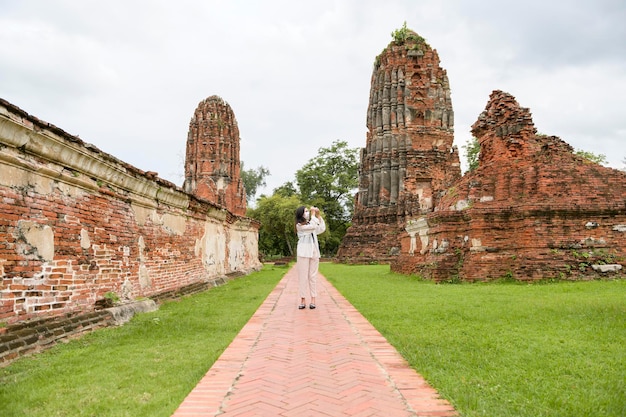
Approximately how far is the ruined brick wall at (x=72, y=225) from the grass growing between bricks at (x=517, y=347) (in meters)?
3.54

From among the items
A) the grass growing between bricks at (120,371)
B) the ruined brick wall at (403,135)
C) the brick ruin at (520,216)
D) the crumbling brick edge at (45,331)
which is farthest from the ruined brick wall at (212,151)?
the grass growing between bricks at (120,371)

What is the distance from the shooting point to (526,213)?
424 inches

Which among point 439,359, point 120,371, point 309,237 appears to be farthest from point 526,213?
point 120,371

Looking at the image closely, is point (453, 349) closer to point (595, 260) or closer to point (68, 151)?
point (68, 151)

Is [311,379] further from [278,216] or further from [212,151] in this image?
[278,216]

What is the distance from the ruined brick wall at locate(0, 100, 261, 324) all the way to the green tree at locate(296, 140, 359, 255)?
39.1 metres

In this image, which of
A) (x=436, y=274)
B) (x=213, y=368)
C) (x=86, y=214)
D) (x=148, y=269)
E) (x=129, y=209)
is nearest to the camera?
(x=213, y=368)

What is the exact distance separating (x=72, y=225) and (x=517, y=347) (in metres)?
4.91

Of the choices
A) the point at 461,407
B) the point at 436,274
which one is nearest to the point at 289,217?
the point at 436,274

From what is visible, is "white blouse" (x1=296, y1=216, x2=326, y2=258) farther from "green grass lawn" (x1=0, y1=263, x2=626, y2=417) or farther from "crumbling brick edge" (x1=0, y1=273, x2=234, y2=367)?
"crumbling brick edge" (x1=0, y1=273, x2=234, y2=367)

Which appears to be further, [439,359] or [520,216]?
[520,216]

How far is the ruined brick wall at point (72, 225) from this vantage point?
14.4ft

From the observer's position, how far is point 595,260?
10328 millimetres

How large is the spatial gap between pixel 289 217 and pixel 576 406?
35.2m
